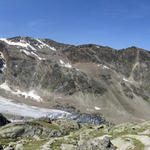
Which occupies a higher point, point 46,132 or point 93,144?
point 93,144

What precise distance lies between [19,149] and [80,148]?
11.2m

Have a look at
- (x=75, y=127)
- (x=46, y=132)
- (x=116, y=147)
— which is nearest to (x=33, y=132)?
(x=46, y=132)

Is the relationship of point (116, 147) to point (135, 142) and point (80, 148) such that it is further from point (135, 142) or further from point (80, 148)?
point (80, 148)

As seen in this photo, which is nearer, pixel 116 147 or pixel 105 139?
pixel 105 139

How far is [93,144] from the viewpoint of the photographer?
24484mm

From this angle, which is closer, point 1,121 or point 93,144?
point 93,144

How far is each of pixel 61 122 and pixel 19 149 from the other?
7847 cm

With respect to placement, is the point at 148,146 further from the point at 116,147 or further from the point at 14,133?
the point at 14,133

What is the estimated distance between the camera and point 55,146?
28797 millimetres

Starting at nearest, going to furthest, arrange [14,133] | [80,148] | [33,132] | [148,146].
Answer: [80,148], [148,146], [14,133], [33,132]

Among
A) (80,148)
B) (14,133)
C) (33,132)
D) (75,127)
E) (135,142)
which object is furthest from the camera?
(75,127)

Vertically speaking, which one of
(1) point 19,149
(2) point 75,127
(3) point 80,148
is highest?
(3) point 80,148

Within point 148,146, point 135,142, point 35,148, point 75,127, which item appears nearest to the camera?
point 148,146

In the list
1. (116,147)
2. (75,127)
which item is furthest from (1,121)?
(116,147)
